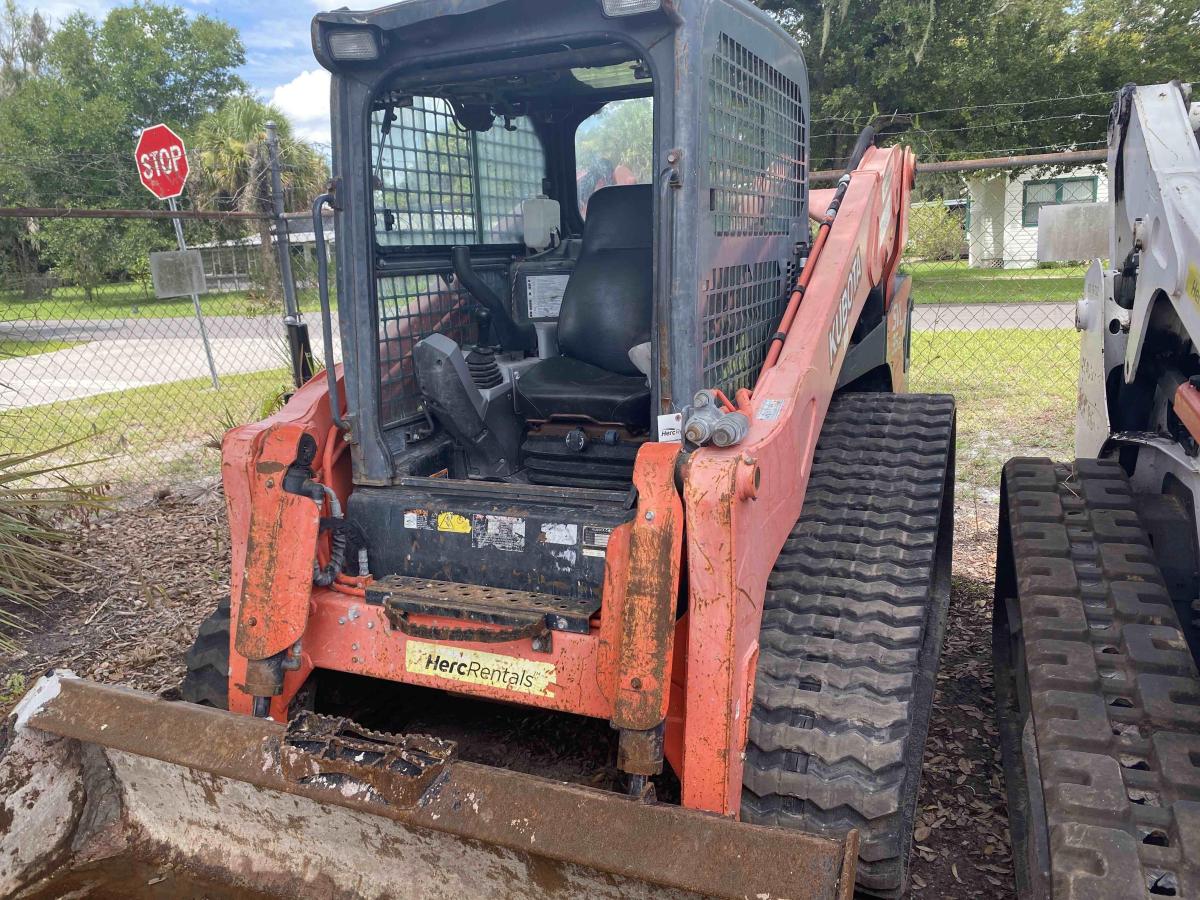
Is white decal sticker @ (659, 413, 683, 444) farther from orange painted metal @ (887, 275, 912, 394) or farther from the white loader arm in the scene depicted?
orange painted metal @ (887, 275, 912, 394)

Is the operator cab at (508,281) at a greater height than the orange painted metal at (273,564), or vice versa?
the operator cab at (508,281)

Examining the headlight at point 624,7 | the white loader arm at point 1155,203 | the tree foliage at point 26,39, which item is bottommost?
the white loader arm at point 1155,203

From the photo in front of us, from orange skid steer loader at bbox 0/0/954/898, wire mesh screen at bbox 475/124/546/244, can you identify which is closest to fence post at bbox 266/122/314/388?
wire mesh screen at bbox 475/124/546/244

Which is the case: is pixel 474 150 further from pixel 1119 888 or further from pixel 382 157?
pixel 1119 888

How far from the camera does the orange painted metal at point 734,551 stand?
7.20 ft

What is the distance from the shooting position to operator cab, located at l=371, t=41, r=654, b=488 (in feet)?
10.3

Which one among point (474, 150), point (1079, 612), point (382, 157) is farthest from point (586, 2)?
point (1079, 612)

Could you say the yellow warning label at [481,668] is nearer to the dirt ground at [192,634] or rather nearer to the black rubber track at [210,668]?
the black rubber track at [210,668]

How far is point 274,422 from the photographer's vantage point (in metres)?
2.99

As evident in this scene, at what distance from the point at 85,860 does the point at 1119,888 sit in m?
2.69

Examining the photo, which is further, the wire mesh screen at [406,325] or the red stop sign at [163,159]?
the red stop sign at [163,159]

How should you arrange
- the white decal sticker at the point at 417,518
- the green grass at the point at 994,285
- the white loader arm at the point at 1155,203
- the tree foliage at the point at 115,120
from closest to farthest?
the white loader arm at the point at 1155,203 → the white decal sticker at the point at 417,518 → the green grass at the point at 994,285 → the tree foliage at the point at 115,120

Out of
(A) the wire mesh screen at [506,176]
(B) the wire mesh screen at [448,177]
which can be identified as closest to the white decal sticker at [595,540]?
(B) the wire mesh screen at [448,177]

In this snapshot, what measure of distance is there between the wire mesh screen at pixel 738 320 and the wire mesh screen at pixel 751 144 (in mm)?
146
